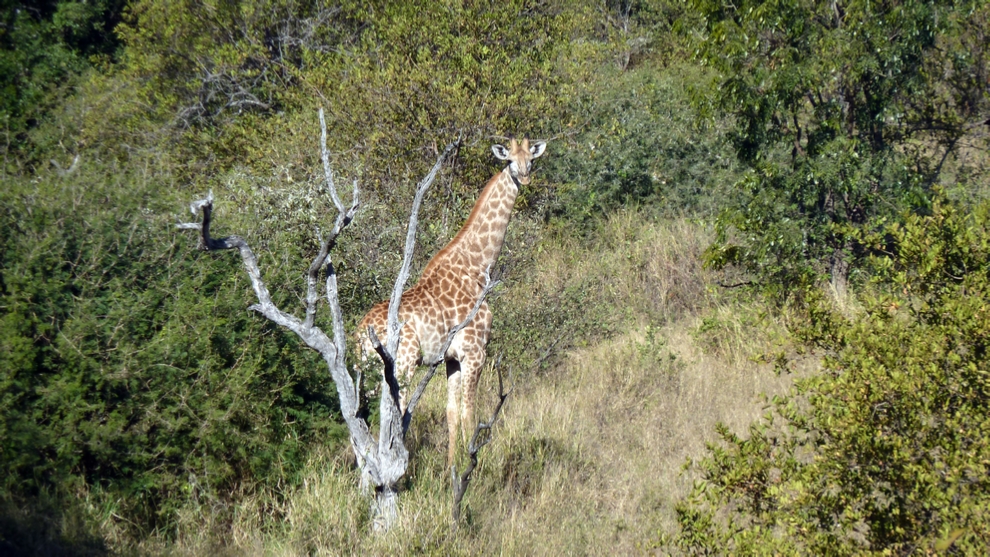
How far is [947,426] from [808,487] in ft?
2.35

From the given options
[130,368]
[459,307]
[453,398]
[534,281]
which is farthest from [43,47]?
[130,368]

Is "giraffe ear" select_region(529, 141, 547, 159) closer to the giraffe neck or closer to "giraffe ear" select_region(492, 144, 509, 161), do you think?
"giraffe ear" select_region(492, 144, 509, 161)

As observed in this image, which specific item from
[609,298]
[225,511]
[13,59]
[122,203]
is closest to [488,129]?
[609,298]

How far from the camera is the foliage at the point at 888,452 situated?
415cm

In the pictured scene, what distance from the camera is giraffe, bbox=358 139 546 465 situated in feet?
23.8

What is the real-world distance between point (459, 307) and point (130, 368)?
9.46 ft

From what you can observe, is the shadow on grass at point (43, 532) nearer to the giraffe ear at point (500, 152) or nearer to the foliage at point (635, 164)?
the giraffe ear at point (500, 152)

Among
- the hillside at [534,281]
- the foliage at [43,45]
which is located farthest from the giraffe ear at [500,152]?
the foliage at [43,45]

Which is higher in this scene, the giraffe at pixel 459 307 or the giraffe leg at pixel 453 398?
the giraffe at pixel 459 307

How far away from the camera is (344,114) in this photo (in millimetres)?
11484

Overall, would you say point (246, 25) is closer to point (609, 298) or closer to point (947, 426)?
point (609, 298)

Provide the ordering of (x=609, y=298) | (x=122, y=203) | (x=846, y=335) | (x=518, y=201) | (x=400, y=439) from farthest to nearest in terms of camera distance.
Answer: (x=518, y=201) < (x=609, y=298) < (x=122, y=203) < (x=400, y=439) < (x=846, y=335)

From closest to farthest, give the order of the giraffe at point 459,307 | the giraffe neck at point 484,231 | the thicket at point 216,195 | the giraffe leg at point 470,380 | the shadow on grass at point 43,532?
the shadow on grass at point 43,532
the thicket at point 216,195
the giraffe at point 459,307
the giraffe leg at point 470,380
the giraffe neck at point 484,231

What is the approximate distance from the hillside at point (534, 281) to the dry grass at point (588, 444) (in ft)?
0.11
